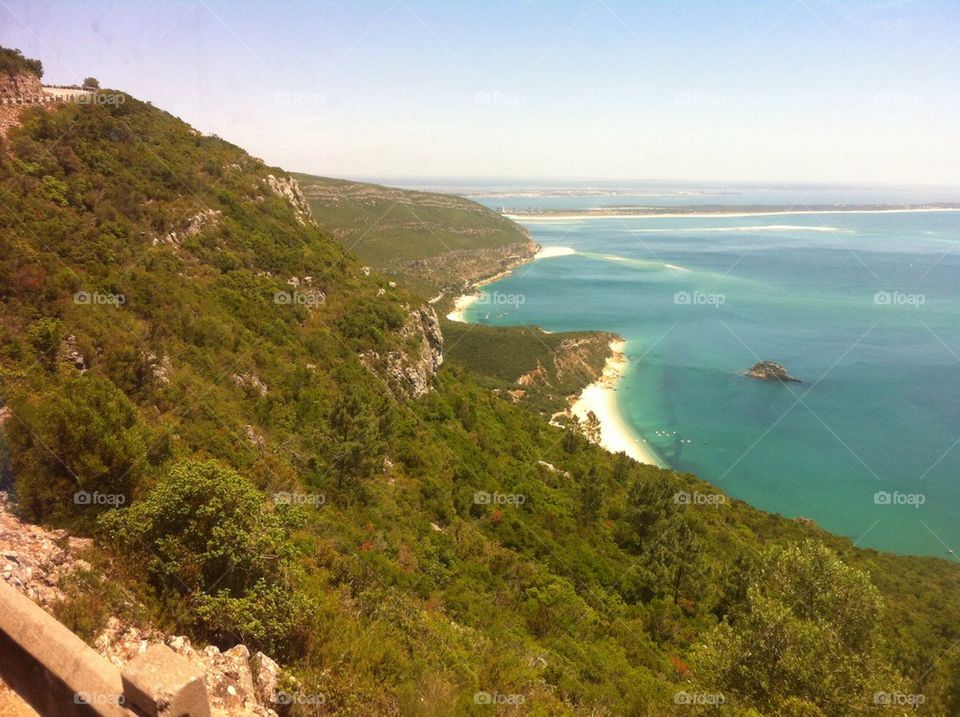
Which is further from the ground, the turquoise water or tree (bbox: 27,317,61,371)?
tree (bbox: 27,317,61,371)

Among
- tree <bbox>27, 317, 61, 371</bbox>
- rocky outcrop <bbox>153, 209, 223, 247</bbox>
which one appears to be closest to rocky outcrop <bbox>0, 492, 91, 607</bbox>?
tree <bbox>27, 317, 61, 371</bbox>

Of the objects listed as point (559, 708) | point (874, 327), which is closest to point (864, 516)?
point (559, 708)

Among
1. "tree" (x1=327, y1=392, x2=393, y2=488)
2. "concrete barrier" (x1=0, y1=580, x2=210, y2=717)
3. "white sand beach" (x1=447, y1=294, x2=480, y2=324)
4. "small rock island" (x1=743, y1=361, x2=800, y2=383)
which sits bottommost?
"small rock island" (x1=743, y1=361, x2=800, y2=383)

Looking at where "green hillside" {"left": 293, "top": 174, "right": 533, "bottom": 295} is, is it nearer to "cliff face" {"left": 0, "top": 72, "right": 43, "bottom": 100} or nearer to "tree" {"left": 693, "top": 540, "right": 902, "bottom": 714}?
"cliff face" {"left": 0, "top": 72, "right": 43, "bottom": 100}

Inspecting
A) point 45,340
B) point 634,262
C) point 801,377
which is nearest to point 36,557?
point 45,340

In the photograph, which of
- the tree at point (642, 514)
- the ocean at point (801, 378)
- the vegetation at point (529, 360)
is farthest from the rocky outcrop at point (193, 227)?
the ocean at point (801, 378)

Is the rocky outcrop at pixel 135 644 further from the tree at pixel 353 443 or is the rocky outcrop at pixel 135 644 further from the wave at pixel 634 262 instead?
the wave at pixel 634 262
